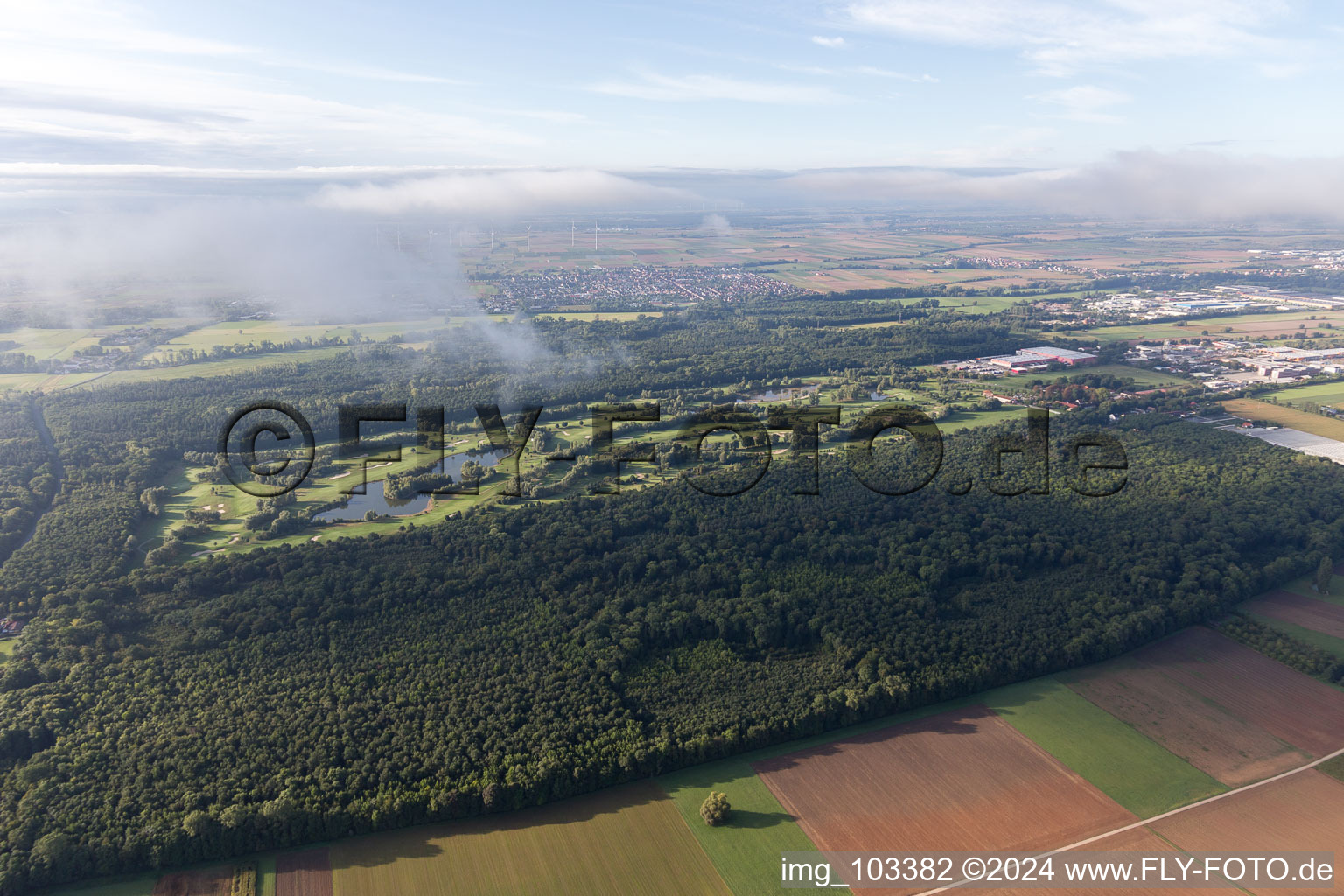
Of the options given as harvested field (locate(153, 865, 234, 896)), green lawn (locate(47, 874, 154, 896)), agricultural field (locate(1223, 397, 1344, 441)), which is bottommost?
green lawn (locate(47, 874, 154, 896))

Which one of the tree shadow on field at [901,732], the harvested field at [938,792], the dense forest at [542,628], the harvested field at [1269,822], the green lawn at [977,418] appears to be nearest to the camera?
the harvested field at [1269,822]

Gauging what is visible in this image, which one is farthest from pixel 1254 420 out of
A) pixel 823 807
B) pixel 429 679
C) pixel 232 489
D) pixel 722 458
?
pixel 232 489

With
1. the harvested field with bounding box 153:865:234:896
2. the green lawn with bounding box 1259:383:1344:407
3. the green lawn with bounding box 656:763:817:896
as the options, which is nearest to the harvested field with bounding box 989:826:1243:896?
the green lawn with bounding box 656:763:817:896

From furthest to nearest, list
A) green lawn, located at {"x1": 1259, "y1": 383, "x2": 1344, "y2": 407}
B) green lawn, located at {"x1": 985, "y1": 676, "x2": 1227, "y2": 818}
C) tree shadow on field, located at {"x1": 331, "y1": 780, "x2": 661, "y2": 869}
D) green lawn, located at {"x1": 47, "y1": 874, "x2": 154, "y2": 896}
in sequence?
1. green lawn, located at {"x1": 1259, "y1": 383, "x2": 1344, "y2": 407}
2. green lawn, located at {"x1": 985, "y1": 676, "x2": 1227, "y2": 818}
3. tree shadow on field, located at {"x1": 331, "y1": 780, "x2": 661, "y2": 869}
4. green lawn, located at {"x1": 47, "y1": 874, "x2": 154, "y2": 896}

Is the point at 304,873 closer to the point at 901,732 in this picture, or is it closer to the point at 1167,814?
the point at 901,732

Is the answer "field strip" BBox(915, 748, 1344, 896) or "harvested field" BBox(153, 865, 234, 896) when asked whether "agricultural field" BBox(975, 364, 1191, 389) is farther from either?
"harvested field" BBox(153, 865, 234, 896)

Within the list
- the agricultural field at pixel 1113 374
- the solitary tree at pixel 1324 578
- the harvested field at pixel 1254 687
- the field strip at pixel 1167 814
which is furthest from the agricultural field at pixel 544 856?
the agricultural field at pixel 1113 374

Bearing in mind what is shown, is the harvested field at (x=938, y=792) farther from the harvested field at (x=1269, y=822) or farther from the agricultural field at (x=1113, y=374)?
the agricultural field at (x=1113, y=374)
